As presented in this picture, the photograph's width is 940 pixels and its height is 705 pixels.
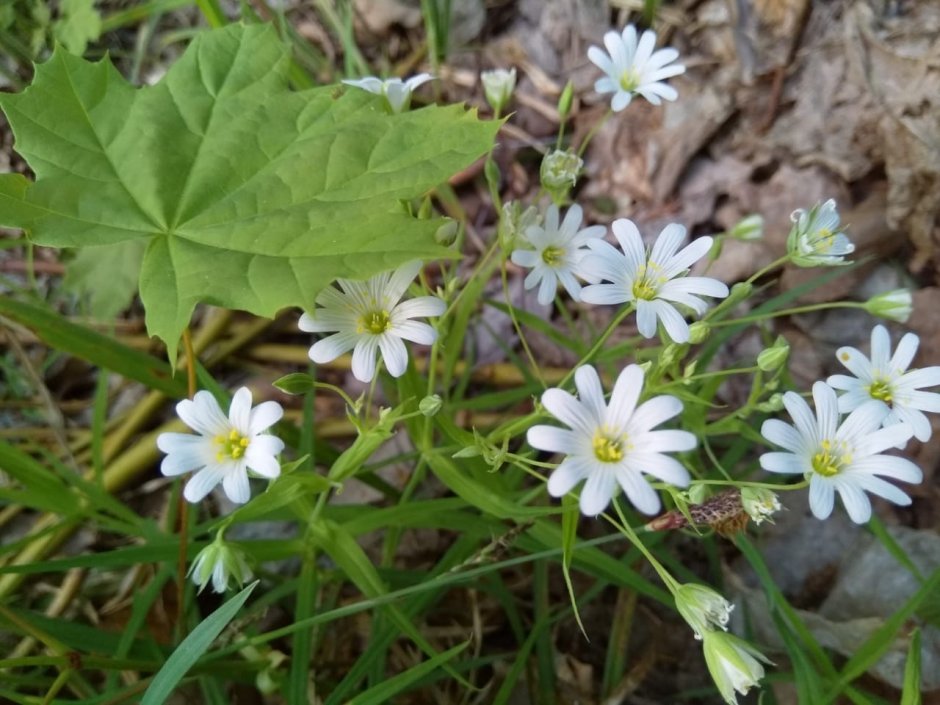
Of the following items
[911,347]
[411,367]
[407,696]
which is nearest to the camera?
[911,347]

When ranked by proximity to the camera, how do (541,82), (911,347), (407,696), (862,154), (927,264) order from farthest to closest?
(541,82)
(862,154)
(927,264)
(407,696)
(911,347)

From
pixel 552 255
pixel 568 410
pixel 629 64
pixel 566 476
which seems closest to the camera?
pixel 566 476

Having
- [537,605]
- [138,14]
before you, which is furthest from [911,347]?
[138,14]

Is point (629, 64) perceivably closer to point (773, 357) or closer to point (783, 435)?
point (773, 357)

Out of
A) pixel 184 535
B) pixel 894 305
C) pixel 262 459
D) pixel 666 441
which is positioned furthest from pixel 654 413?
pixel 184 535

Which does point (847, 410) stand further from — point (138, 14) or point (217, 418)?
point (138, 14)

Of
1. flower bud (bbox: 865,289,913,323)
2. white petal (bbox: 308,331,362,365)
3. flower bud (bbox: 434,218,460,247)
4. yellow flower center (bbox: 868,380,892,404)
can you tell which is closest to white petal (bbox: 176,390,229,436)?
white petal (bbox: 308,331,362,365)
